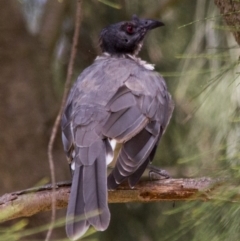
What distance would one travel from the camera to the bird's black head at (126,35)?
459 centimetres

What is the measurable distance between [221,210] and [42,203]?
33.8 inches

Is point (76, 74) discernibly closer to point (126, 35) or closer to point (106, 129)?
point (126, 35)

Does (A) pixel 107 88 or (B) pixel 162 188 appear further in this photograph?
(A) pixel 107 88

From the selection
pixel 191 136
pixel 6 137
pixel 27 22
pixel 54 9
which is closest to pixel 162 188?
pixel 191 136

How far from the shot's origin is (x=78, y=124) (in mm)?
3602

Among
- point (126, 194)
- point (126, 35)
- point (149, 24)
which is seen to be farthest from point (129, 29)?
point (126, 194)

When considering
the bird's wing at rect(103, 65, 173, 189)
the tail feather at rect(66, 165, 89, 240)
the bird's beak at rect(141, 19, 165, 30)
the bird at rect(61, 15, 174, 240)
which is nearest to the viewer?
the tail feather at rect(66, 165, 89, 240)

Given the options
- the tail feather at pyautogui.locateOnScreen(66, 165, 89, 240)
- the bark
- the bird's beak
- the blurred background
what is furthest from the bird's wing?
the bark

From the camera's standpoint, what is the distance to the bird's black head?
15.0 ft

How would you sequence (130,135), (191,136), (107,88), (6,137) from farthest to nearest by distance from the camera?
(6,137), (191,136), (107,88), (130,135)

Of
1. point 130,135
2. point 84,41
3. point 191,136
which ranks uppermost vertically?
point 84,41

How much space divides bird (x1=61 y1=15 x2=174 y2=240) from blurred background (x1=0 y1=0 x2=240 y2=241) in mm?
437

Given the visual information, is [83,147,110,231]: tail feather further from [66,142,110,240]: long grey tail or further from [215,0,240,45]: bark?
[215,0,240,45]: bark

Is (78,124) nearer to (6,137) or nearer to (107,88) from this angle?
(107,88)
